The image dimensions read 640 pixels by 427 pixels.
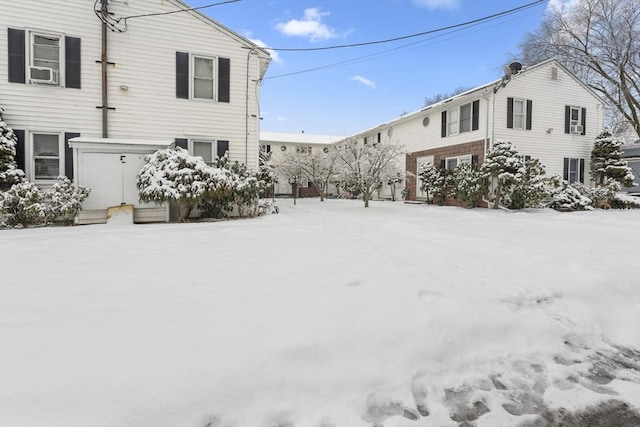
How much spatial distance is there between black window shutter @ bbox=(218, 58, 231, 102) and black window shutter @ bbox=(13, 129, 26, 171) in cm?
536

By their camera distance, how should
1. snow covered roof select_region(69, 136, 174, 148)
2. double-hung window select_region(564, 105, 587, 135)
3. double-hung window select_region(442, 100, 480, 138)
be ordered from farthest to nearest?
double-hung window select_region(564, 105, 587, 135)
double-hung window select_region(442, 100, 480, 138)
snow covered roof select_region(69, 136, 174, 148)

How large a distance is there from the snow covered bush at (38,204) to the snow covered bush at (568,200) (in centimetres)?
1675

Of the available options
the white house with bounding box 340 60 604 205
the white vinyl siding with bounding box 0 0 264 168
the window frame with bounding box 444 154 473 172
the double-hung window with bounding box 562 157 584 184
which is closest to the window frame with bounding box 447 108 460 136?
the white house with bounding box 340 60 604 205

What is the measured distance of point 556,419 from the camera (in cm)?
214

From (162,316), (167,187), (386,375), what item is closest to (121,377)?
(162,316)

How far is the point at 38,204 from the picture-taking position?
801 centimetres

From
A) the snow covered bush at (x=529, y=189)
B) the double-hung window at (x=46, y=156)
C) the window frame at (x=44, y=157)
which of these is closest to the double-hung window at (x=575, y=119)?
the snow covered bush at (x=529, y=189)

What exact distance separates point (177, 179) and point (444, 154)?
13985 millimetres

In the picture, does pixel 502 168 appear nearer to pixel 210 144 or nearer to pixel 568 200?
pixel 568 200

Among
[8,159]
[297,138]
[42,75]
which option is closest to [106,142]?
[8,159]

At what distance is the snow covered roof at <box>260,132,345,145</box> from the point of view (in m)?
31.2

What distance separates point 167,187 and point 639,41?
27.3 meters

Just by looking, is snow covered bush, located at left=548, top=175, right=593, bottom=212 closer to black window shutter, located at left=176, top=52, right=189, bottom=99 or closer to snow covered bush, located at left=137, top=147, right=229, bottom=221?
snow covered bush, located at left=137, top=147, right=229, bottom=221

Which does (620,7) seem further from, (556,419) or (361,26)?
(556,419)
